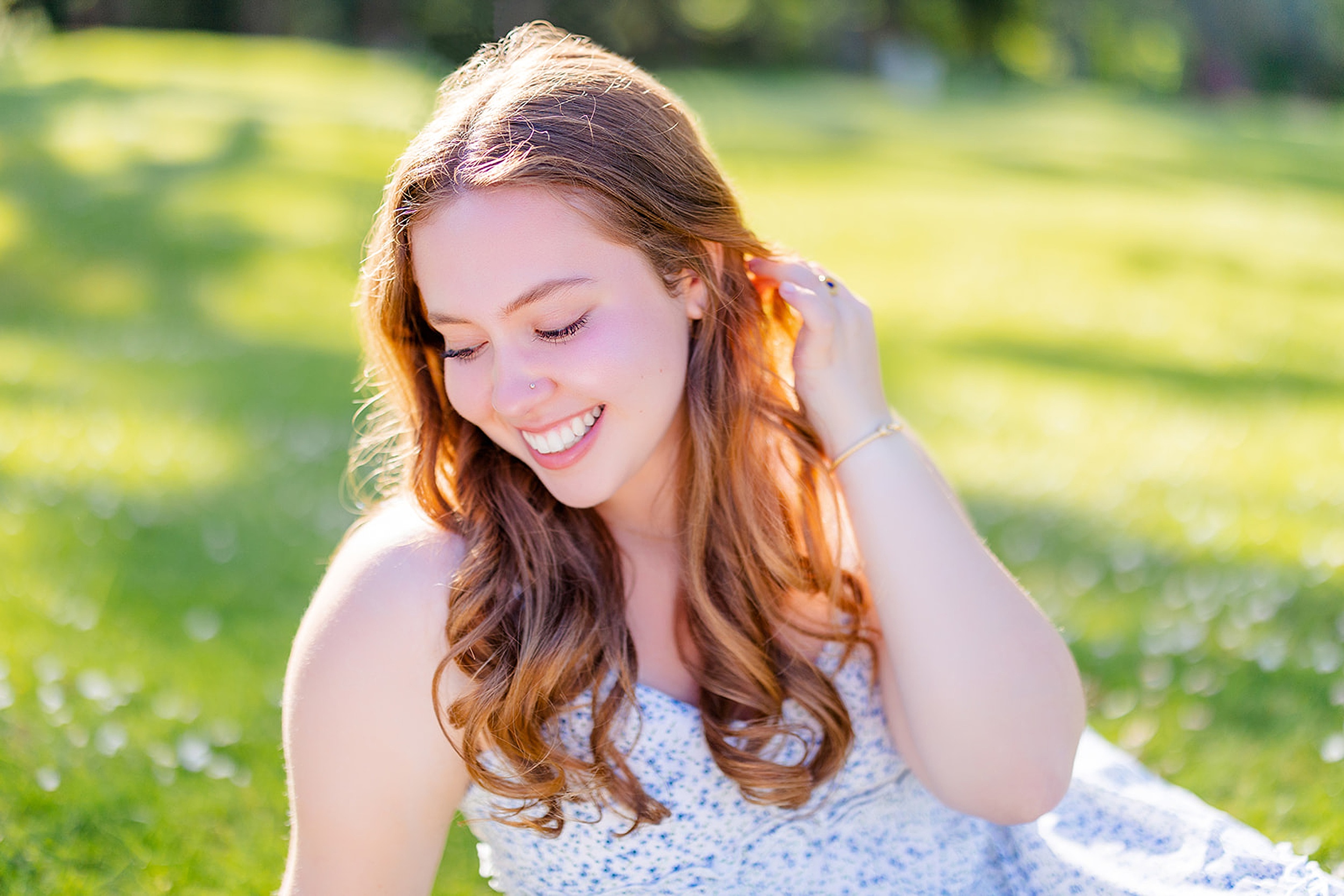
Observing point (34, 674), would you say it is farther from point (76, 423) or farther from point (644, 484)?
point (76, 423)

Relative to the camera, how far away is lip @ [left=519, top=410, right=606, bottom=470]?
2.17 m

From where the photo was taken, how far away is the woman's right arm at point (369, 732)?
2057 mm

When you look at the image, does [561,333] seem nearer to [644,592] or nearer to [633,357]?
[633,357]

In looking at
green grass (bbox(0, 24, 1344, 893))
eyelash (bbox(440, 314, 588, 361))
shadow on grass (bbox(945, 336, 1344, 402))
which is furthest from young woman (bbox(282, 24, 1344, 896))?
shadow on grass (bbox(945, 336, 1344, 402))

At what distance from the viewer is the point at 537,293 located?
82.4 inches

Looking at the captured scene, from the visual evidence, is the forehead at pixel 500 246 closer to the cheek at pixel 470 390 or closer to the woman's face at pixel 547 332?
the woman's face at pixel 547 332

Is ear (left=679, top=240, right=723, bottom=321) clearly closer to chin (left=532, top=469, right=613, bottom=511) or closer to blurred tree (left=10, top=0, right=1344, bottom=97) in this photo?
chin (left=532, top=469, right=613, bottom=511)

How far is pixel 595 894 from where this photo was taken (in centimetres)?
233

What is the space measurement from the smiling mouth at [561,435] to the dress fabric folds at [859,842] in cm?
49

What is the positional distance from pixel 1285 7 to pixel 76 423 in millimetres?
56005

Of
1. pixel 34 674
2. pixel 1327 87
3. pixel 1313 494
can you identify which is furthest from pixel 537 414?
pixel 1327 87

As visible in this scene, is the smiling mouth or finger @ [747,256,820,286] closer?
the smiling mouth

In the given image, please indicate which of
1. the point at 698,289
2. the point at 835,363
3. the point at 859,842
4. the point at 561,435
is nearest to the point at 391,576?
the point at 561,435

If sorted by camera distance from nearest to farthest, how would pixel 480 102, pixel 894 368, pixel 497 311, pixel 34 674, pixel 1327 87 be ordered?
pixel 497 311 → pixel 480 102 → pixel 34 674 → pixel 894 368 → pixel 1327 87
